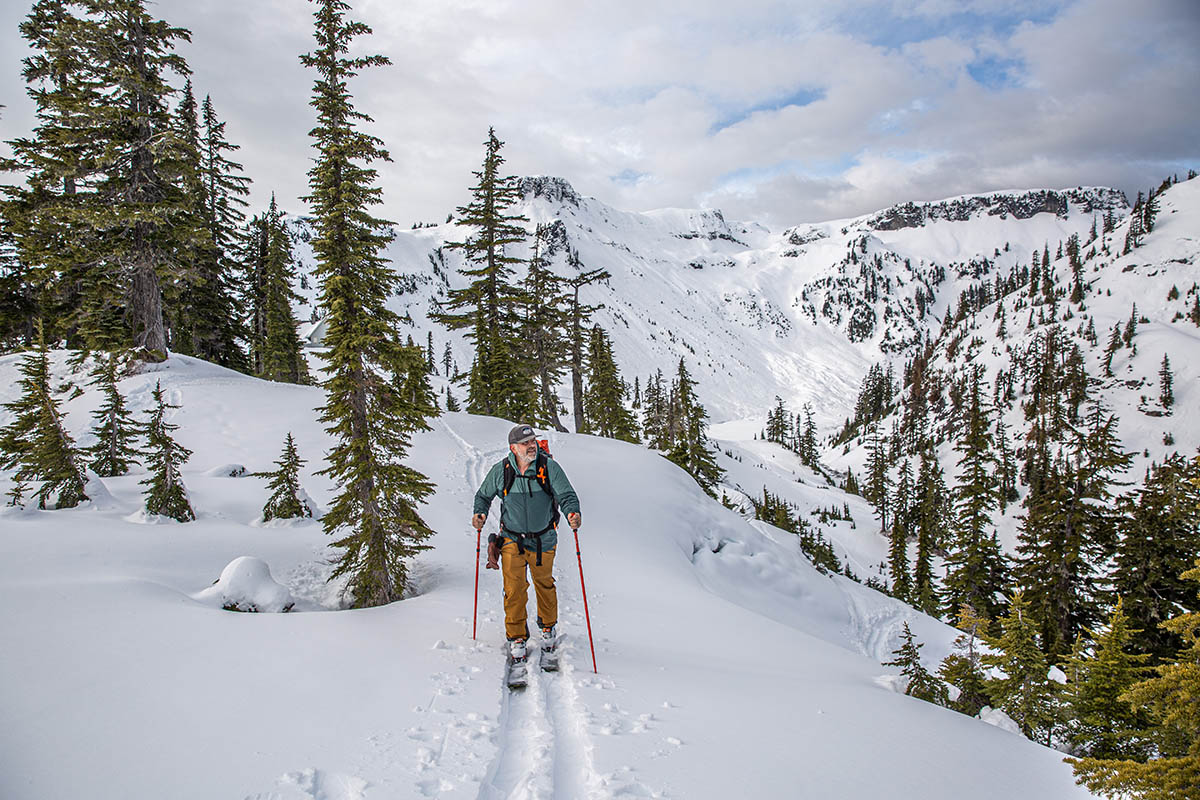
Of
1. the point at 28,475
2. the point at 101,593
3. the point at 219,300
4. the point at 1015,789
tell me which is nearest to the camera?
the point at 1015,789

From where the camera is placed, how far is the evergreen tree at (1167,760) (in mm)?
3736

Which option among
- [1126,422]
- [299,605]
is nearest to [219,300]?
[299,605]

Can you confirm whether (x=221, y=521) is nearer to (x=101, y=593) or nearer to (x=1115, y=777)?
(x=101, y=593)

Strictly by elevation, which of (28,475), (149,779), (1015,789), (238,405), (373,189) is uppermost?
(373,189)

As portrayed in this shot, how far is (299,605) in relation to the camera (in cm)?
897

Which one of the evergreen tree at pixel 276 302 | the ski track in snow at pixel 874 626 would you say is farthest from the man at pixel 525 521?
the evergreen tree at pixel 276 302

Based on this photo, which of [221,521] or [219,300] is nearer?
[221,521]

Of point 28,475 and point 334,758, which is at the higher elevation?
point 28,475

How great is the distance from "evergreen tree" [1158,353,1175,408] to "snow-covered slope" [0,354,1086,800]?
148 meters

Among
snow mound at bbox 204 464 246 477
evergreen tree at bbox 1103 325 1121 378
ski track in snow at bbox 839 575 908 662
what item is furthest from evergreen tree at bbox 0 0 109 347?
evergreen tree at bbox 1103 325 1121 378

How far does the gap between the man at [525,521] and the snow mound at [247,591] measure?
13.1 ft

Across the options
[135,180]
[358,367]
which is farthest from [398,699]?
[135,180]

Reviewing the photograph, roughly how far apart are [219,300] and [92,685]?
105 ft

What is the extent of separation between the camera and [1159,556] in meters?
17.5
